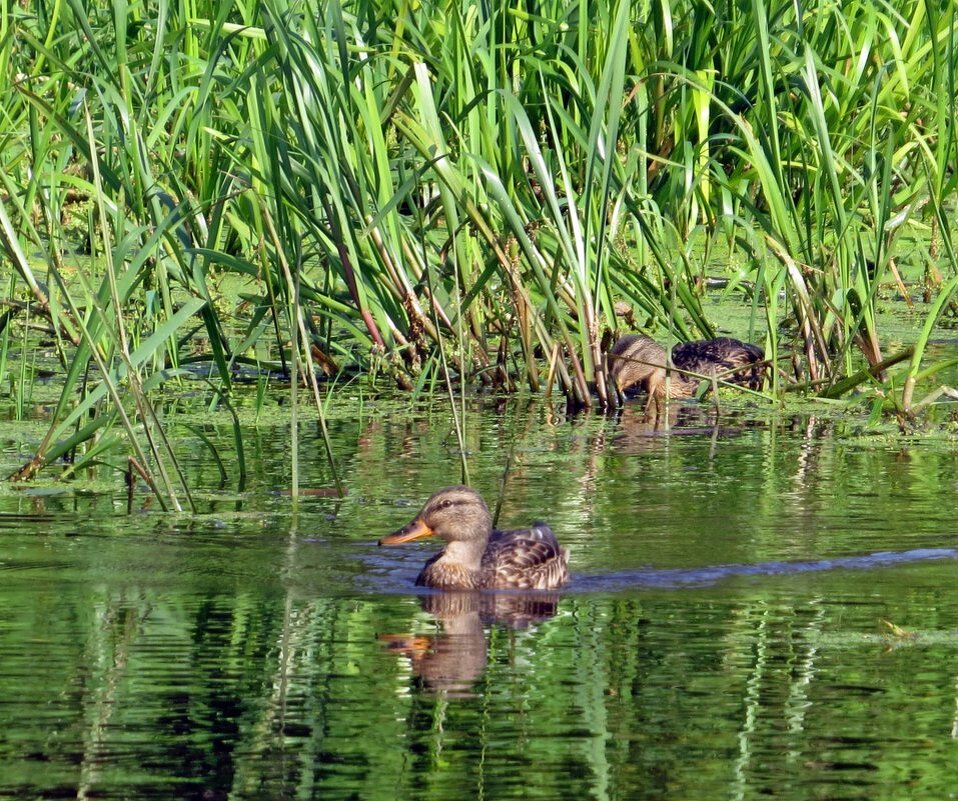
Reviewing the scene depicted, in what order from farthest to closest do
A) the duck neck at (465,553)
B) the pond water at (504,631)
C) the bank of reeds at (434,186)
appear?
1. the bank of reeds at (434,186)
2. the duck neck at (465,553)
3. the pond water at (504,631)

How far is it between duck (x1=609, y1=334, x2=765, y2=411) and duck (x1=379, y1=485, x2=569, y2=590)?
10.0 feet

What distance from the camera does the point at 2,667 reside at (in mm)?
4488

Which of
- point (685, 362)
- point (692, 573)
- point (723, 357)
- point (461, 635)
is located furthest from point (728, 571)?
point (685, 362)

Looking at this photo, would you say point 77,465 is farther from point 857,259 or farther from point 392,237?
point 857,259

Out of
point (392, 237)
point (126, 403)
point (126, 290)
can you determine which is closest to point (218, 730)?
point (126, 290)

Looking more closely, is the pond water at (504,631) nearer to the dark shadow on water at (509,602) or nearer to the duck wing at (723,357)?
the dark shadow on water at (509,602)

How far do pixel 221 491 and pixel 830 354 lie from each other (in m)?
3.08

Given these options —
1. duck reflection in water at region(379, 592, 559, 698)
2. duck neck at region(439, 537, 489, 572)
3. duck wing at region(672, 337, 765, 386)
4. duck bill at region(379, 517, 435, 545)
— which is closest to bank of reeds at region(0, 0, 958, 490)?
duck wing at region(672, 337, 765, 386)

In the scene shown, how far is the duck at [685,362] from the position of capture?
354 inches

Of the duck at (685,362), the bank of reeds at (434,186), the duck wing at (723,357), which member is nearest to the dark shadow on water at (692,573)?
the bank of reeds at (434,186)

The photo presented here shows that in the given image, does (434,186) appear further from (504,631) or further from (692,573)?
(504,631)

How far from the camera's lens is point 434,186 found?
996cm

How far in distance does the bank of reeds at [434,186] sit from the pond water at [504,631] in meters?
0.40

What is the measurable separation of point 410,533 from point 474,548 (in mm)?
188
